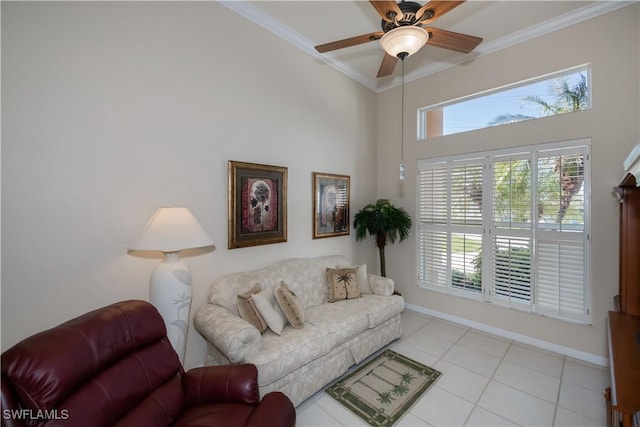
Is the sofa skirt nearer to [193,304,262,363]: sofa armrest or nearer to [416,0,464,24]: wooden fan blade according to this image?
[193,304,262,363]: sofa armrest

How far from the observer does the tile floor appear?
2.02m

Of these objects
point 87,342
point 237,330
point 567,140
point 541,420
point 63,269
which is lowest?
point 541,420

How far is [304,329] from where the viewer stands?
2.38 m

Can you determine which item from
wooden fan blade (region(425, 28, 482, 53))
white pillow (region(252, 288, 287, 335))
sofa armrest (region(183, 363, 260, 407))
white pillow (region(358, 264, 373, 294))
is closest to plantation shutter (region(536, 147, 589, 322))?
wooden fan blade (region(425, 28, 482, 53))

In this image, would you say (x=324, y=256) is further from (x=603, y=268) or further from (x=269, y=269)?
(x=603, y=268)

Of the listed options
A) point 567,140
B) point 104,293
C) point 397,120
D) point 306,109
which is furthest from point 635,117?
point 104,293

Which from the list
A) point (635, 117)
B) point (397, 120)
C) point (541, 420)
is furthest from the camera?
point (397, 120)

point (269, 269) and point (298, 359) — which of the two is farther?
point (269, 269)

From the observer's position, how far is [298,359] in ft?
6.86

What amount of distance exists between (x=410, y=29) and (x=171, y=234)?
7.19 ft

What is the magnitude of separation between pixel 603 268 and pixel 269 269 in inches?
132

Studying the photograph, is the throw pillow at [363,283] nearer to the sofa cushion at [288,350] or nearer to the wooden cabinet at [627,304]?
the sofa cushion at [288,350]

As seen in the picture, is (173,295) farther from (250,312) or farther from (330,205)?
(330,205)

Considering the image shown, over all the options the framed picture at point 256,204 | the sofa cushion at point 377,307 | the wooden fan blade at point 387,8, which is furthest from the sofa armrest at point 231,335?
the wooden fan blade at point 387,8
